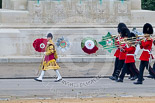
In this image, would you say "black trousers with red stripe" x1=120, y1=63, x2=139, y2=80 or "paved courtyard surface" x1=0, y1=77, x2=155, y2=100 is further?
"black trousers with red stripe" x1=120, y1=63, x2=139, y2=80

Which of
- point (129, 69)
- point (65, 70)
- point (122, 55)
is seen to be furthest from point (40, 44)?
point (129, 69)

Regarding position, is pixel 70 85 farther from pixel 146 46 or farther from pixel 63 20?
pixel 63 20

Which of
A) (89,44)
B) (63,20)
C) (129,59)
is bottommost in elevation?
(129,59)

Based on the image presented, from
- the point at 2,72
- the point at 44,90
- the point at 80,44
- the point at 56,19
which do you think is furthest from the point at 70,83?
the point at 56,19

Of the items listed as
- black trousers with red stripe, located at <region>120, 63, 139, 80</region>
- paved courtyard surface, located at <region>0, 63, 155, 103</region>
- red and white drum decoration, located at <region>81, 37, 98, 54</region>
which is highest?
red and white drum decoration, located at <region>81, 37, 98, 54</region>

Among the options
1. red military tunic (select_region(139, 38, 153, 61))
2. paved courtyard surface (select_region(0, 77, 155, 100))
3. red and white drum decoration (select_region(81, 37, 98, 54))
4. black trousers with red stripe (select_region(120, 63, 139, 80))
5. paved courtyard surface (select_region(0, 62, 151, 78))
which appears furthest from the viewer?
red and white drum decoration (select_region(81, 37, 98, 54))

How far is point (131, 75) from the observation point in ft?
51.9

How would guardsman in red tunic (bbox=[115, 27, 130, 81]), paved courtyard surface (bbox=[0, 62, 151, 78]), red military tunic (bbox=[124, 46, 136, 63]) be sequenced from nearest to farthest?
red military tunic (bbox=[124, 46, 136, 63])
guardsman in red tunic (bbox=[115, 27, 130, 81])
paved courtyard surface (bbox=[0, 62, 151, 78])

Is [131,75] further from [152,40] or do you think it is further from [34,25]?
[34,25]

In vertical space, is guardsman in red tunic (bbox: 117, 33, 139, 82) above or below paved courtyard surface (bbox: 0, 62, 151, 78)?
above

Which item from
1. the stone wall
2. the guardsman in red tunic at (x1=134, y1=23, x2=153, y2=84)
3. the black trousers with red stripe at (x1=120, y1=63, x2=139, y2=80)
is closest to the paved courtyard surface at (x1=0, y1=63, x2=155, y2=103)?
the black trousers with red stripe at (x1=120, y1=63, x2=139, y2=80)

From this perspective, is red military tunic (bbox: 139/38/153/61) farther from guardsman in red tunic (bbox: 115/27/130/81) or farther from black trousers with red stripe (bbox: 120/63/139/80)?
guardsman in red tunic (bbox: 115/27/130/81)

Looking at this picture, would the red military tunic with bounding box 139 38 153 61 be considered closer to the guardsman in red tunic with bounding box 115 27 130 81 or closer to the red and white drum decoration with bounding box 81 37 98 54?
the guardsman in red tunic with bounding box 115 27 130 81

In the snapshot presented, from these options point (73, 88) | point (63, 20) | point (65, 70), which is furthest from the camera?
point (63, 20)
